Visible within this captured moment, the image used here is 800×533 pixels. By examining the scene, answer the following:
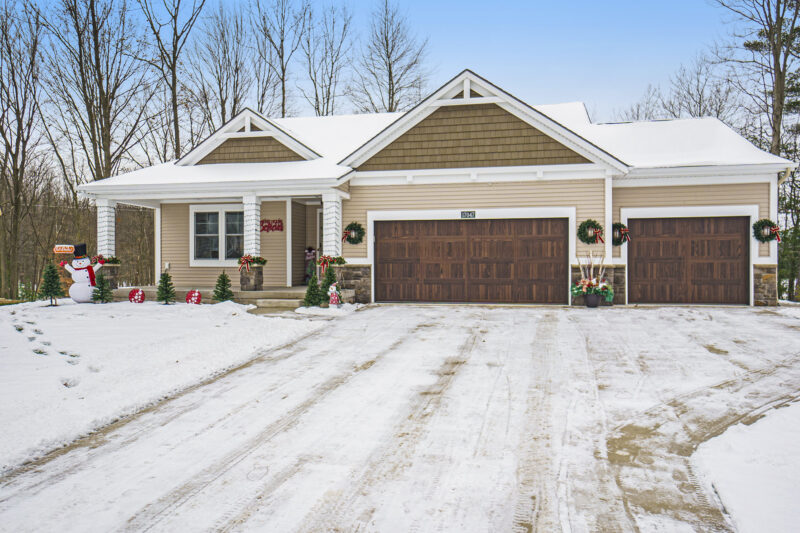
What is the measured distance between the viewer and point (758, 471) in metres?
3.49

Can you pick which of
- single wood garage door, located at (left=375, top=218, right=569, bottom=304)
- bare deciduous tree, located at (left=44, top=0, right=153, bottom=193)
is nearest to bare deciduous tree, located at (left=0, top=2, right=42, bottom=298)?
bare deciduous tree, located at (left=44, top=0, right=153, bottom=193)

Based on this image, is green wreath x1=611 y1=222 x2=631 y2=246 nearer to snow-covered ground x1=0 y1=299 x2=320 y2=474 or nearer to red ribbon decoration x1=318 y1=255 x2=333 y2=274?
red ribbon decoration x1=318 y1=255 x2=333 y2=274

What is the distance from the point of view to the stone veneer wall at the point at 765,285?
11.9 metres

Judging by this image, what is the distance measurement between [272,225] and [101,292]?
14.6 ft

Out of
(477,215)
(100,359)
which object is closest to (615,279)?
(477,215)

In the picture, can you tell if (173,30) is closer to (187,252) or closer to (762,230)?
(187,252)

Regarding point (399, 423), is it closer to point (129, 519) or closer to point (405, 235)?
point (129, 519)

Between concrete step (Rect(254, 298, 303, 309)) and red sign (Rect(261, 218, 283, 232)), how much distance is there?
2935 millimetres

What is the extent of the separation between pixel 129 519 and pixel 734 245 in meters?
13.1

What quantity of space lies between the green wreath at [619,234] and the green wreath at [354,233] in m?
Answer: 5.85

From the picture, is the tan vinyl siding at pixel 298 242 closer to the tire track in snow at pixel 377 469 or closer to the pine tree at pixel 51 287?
the pine tree at pixel 51 287

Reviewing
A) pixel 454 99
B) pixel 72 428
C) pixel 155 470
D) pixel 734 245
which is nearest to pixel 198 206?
pixel 454 99

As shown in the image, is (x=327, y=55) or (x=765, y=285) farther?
(x=327, y=55)

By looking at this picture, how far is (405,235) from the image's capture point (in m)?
13.1
